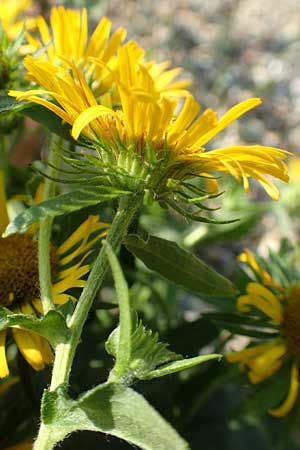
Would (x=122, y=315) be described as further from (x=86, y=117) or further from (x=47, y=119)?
(x=47, y=119)

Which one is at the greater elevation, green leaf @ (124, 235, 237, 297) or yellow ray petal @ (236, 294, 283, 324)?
green leaf @ (124, 235, 237, 297)

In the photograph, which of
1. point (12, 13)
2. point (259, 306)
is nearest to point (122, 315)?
point (259, 306)

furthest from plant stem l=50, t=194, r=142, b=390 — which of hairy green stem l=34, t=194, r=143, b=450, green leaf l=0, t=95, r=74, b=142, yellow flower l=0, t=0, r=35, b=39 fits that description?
yellow flower l=0, t=0, r=35, b=39

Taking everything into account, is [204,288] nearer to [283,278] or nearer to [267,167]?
[267,167]

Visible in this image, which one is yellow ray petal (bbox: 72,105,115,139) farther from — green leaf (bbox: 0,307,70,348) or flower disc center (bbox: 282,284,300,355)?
flower disc center (bbox: 282,284,300,355)

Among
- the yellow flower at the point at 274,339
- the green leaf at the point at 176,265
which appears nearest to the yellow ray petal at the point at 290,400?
the yellow flower at the point at 274,339

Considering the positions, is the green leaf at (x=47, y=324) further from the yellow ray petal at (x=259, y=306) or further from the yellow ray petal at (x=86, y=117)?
the yellow ray petal at (x=259, y=306)

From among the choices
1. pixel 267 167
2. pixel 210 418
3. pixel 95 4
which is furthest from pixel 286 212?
pixel 267 167

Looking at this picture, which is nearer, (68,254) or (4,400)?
(68,254)

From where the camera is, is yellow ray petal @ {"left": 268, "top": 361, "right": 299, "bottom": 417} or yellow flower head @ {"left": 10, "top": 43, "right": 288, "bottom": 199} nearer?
yellow flower head @ {"left": 10, "top": 43, "right": 288, "bottom": 199}
